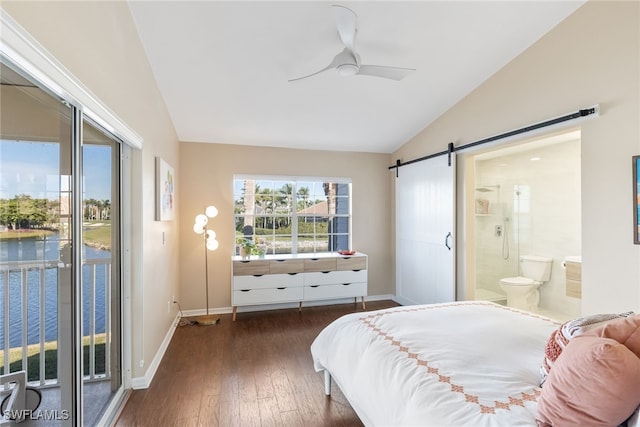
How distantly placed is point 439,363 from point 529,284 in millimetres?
3560

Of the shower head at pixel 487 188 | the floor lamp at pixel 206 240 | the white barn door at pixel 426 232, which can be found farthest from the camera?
the shower head at pixel 487 188

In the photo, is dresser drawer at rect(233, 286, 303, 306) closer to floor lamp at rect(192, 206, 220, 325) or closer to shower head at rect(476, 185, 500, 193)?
floor lamp at rect(192, 206, 220, 325)

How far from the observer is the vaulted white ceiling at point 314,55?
89.5 inches

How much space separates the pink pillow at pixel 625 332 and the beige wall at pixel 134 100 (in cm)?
227

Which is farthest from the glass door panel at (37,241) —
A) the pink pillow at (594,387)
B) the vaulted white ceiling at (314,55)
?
the pink pillow at (594,387)

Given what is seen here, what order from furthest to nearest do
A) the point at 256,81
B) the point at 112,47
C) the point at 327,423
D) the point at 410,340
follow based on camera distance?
the point at 256,81 → the point at 327,423 → the point at 112,47 → the point at 410,340

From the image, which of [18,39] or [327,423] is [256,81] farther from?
[327,423]

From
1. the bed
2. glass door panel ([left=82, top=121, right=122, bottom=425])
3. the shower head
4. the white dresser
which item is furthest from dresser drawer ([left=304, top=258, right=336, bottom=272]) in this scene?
the shower head

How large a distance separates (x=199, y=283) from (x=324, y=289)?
1.68 meters

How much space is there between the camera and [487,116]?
3236 mm

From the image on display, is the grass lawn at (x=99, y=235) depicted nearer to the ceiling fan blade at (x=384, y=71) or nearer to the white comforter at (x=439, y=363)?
the white comforter at (x=439, y=363)

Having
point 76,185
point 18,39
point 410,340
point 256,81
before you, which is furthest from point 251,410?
point 256,81

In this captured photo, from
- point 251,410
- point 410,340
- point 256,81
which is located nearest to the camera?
point 410,340

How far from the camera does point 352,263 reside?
Answer: 14.6 feet
